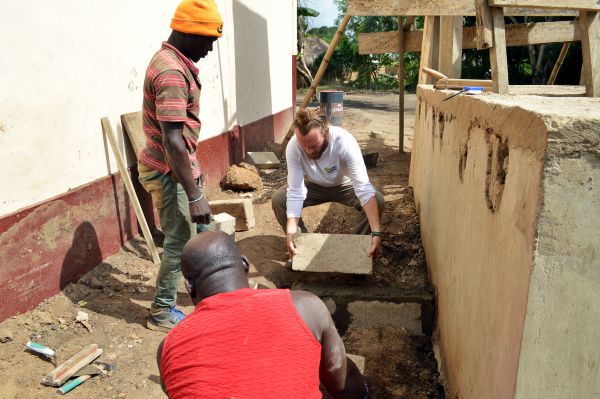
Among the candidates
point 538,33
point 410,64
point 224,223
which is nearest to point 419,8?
point 538,33

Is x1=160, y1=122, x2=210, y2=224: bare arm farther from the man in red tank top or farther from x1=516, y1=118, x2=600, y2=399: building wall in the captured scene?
x1=516, y1=118, x2=600, y2=399: building wall

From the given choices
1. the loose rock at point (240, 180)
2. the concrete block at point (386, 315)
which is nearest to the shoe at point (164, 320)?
the concrete block at point (386, 315)

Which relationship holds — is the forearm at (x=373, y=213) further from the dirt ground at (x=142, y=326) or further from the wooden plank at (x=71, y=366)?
the wooden plank at (x=71, y=366)

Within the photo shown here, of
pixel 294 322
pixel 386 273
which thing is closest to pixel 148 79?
pixel 294 322

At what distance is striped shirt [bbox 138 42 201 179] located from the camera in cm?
285

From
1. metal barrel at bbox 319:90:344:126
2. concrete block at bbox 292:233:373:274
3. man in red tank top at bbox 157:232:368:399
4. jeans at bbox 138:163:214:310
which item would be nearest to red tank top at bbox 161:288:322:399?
man in red tank top at bbox 157:232:368:399

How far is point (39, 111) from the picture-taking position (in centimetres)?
328

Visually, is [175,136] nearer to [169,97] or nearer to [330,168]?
[169,97]

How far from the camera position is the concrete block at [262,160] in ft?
25.3

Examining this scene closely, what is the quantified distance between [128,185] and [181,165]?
138cm

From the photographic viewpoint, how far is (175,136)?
9.50 ft

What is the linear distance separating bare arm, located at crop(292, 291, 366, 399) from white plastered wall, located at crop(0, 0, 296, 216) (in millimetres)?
2264

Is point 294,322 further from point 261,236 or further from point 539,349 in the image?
point 261,236

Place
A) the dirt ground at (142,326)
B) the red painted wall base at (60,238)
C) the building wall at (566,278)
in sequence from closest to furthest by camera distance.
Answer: the building wall at (566,278) < the dirt ground at (142,326) < the red painted wall base at (60,238)
